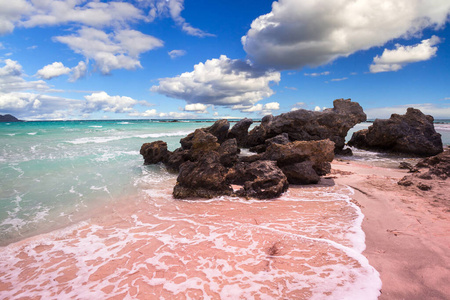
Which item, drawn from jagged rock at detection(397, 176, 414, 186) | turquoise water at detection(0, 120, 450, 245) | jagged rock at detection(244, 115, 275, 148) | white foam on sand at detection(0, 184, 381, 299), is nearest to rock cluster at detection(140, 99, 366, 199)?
white foam on sand at detection(0, 184, 381, 299)

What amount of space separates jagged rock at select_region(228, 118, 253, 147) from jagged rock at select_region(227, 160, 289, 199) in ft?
32.1

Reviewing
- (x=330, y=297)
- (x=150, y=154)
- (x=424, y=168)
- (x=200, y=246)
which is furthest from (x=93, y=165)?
(x=424, y=168)

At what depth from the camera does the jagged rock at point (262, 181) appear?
22.5 feet

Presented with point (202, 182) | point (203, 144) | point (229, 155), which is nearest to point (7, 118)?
point (203, 144)

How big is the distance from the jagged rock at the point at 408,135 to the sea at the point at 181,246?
11740 mm

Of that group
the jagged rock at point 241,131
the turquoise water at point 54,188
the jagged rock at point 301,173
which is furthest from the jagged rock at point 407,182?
the jagged rock at point 241,131

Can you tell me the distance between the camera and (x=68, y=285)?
11.3 ft

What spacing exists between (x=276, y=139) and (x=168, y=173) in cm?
630

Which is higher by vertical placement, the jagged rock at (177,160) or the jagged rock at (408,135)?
the jagged rock at (408,135)

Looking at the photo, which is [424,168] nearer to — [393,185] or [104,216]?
[393,185]

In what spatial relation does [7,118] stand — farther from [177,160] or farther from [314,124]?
[314,124]

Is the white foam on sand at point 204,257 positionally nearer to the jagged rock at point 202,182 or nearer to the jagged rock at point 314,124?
the jagged rock at point 202,182

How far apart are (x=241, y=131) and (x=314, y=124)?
18.1 feet

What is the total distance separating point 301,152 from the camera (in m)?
8.20
